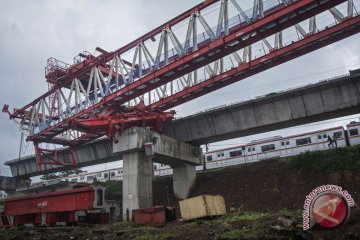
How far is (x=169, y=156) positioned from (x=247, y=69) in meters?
10.6

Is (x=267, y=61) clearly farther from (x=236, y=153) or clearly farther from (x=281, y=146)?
(x=236, y=153)

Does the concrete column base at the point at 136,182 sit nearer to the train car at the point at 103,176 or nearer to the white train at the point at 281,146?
the white train at the point at 281,146

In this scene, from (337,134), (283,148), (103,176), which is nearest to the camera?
(337,134)

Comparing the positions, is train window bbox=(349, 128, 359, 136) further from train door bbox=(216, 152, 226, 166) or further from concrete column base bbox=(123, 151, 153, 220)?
concrete column base bbox=(123, 151, 153, 220)

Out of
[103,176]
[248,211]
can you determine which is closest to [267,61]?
[248,211]

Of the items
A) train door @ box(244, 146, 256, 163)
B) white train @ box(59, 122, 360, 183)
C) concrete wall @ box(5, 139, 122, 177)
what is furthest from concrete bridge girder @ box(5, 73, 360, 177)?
train door @ box(244, 146, 256, 163)

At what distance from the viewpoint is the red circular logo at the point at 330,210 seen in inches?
369

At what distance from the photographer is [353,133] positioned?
39438 mm

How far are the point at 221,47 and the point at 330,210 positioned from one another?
1846cm

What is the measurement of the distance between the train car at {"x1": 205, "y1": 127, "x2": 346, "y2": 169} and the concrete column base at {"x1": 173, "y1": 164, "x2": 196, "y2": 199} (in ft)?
38.3

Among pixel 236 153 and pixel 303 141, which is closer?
pixel 303 141

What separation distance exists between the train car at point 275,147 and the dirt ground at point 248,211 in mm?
8692

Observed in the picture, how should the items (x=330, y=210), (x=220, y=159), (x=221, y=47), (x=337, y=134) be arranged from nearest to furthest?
1. (x=330, y=210)
2. (x=221, y=47)
3. (x=337, y=134)
4. (x=220, y=159)

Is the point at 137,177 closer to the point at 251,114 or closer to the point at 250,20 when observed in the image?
the point at 251,114
